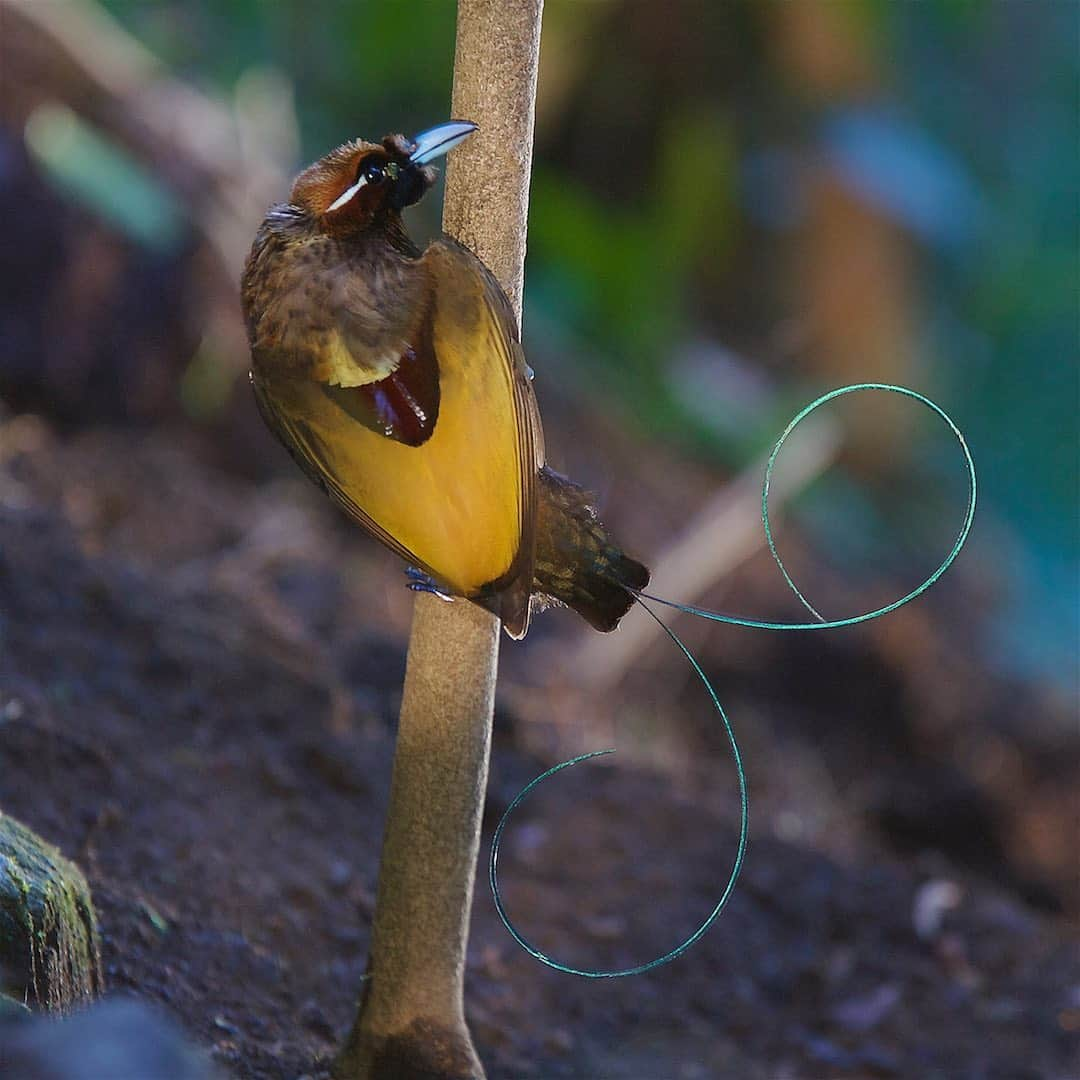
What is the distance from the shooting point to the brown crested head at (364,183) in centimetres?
163

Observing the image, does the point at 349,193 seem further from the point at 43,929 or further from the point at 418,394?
the point at 43,929

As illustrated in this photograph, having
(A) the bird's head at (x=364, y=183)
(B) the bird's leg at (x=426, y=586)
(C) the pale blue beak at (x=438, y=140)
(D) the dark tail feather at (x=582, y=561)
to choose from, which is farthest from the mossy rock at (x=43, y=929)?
(C) the pale blue beak at (x=438, y=140)

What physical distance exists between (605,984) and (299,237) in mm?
1473

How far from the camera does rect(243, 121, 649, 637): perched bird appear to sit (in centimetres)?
159

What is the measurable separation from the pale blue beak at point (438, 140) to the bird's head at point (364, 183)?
1cm

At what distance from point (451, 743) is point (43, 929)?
512 mm

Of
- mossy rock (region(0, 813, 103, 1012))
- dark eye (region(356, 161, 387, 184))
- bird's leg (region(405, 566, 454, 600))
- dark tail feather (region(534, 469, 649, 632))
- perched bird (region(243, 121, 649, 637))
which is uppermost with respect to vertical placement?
dark eye (region(356, 161, 387, 184))

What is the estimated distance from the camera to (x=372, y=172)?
5.36 ft

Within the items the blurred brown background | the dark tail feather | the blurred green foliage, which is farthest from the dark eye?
the blurred green foliage

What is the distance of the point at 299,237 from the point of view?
1655mm

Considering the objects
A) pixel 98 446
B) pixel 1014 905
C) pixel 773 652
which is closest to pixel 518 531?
pixel 1014 905

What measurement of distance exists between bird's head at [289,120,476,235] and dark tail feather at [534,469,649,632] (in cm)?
38

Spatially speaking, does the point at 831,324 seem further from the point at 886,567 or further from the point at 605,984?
the point at 605,984

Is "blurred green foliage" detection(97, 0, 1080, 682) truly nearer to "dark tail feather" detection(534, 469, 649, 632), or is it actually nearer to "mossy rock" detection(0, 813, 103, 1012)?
"dark tail feather" detection(534, 469, 649, 632)
